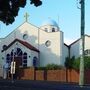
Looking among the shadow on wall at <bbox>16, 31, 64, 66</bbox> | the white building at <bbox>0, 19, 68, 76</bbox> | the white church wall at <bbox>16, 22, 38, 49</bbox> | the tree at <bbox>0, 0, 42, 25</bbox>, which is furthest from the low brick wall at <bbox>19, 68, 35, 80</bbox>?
the tree at <bbox>0, 0, 42, 25</bbox>

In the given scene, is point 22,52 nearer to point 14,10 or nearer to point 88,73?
point 88,73

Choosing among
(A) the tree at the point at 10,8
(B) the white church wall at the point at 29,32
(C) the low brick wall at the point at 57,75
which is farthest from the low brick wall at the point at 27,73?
(A) the tree at the point at 10,8

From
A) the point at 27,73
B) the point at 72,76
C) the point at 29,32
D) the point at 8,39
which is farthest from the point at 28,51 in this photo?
the point at 72,76

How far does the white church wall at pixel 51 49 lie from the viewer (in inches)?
2682

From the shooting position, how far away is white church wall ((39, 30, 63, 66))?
68125 millimetres

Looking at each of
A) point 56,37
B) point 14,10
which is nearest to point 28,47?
point 56,37

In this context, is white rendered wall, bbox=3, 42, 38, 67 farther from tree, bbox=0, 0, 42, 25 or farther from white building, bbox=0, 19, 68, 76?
tree, bbox=0, 0, 42, 25

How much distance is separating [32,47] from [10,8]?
48.8 metres

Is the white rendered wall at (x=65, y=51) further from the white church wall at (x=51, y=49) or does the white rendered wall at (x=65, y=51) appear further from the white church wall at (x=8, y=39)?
the white church wall at (x=8, y=39)

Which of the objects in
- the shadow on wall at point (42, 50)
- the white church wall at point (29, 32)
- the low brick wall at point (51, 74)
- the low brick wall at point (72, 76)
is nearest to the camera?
the low brick wall at point (51, 74)

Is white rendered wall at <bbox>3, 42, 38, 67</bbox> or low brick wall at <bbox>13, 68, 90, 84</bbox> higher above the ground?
white rendered wall at <bbox>3, 42, 38, 67</bbox>

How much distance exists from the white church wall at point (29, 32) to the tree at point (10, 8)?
49947mm

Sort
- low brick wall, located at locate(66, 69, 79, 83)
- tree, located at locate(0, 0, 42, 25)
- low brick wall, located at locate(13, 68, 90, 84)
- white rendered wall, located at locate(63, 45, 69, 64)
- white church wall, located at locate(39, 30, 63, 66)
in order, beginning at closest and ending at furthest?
tree, located at locate(0, 0, 42, 25) → low brick wall, located at locate(13, 68, 90, 84) → low brick wall, located at locate(66, 69, 79, 83) → white church wall, located at locate(39, 30, 63, 66) → white rendered wall, located at locate(63, 45, 69, 64)

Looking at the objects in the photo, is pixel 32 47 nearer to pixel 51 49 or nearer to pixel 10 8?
pixel 51 49
